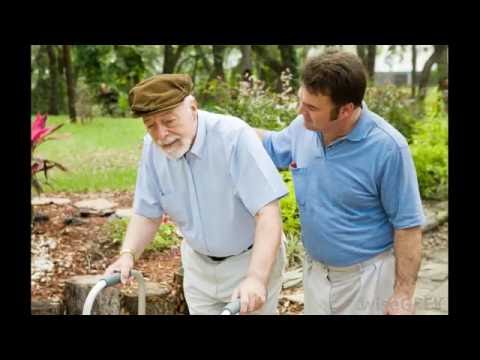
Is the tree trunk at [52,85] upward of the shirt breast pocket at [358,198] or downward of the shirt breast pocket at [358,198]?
upward

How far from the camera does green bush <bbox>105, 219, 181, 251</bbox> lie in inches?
209

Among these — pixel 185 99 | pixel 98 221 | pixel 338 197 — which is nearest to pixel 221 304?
pixel 338 197

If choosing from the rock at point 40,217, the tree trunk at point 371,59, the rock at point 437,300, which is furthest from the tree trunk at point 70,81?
the rock at point 437,300

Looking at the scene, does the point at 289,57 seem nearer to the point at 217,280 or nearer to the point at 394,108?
the point at 394,108

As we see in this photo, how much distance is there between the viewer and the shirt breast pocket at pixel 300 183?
8.70 ft

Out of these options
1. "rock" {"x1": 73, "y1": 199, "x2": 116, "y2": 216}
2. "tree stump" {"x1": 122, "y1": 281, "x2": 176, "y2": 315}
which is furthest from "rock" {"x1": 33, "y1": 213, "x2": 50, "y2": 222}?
"tree stump" {"x1": 122, "y1": 281, "x2": 176, "y2": 315}

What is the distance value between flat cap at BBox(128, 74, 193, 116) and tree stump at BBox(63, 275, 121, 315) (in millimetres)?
2034

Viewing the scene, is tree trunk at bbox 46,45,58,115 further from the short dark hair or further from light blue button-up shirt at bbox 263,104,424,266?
the short dark hair

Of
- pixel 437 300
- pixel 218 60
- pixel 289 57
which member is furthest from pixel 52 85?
pixel 437 300

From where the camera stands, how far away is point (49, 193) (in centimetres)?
668

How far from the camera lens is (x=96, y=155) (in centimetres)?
786

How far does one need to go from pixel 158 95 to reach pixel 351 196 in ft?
2.46

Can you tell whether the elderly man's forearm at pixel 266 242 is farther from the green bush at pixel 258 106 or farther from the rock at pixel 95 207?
the green bush at pixel 258 106
